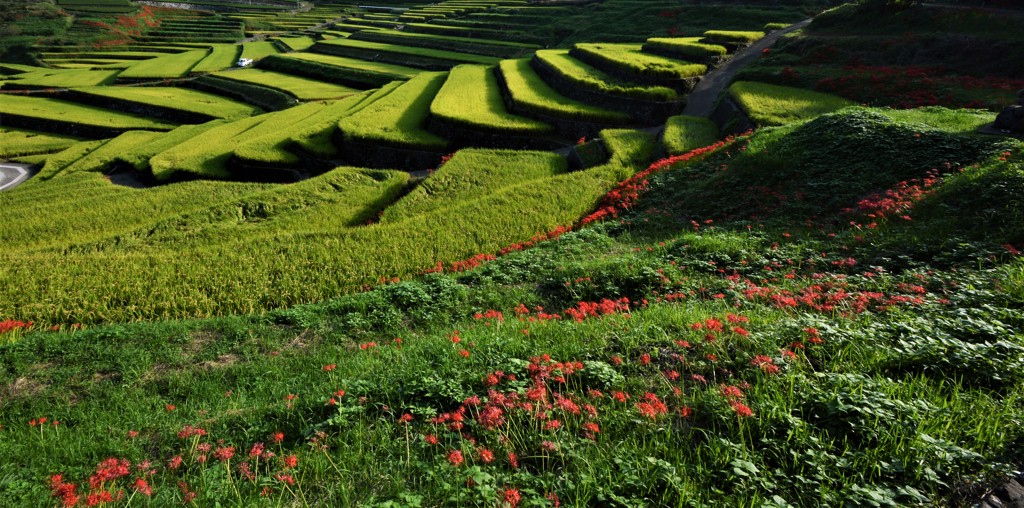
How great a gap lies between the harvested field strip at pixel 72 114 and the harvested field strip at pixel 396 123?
17135 millimetres

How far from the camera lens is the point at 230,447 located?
12.8 ft

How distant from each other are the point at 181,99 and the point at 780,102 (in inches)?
1502

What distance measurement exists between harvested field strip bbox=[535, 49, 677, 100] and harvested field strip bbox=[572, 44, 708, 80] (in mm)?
728

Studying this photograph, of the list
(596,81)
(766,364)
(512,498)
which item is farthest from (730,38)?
(512,498)

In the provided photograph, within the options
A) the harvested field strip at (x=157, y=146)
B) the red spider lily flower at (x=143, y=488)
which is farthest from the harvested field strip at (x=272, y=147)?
the red spider lily flower at (x=143, y=488)

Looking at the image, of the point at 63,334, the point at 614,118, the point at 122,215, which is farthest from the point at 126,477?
the point at 614,118

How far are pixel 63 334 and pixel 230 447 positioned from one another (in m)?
5.50

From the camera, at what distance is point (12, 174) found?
82.3ft

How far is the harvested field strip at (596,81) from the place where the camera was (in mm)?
21106

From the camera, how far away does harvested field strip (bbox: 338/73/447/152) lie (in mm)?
19219

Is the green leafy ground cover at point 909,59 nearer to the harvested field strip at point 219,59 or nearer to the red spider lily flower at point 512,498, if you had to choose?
the red spider lily flower at point 512,498

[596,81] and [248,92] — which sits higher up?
[596,81]

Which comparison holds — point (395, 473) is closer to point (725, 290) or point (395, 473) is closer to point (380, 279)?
point (725, 290)

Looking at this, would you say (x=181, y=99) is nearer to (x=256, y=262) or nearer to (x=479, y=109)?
(x=479, y=109)
